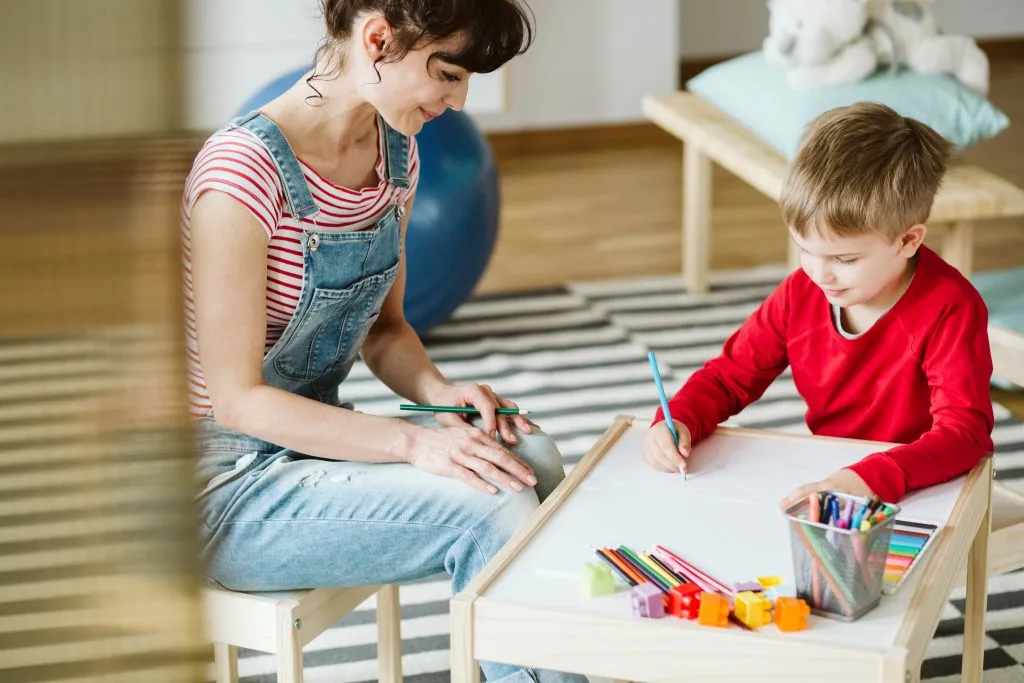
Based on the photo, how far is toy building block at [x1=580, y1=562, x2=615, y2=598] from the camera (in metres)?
0.90

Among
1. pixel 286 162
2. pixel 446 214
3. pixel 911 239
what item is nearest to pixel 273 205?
pixel 286 162

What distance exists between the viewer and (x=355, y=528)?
1114 millimetres

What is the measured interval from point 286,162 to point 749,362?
0.53 m

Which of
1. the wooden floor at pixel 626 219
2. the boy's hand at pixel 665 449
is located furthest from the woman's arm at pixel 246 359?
the wooden floor at pixel 626 219

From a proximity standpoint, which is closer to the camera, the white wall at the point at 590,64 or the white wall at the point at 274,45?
the white wall at the point at 274,45

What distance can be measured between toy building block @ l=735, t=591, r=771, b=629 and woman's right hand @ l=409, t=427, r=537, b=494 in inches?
12.4

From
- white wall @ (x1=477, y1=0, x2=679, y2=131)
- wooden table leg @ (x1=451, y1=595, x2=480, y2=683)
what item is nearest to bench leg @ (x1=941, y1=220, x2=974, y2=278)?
wooden table leg @ (x1=451, y1=595, x2=480, y2=683)

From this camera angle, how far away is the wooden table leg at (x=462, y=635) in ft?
2.89

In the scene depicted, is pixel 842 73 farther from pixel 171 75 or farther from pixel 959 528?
pixel 171 75

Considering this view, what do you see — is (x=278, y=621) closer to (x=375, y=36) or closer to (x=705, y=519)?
(x=705, y=519)

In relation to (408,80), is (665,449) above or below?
below

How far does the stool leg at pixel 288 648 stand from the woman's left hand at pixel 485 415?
261mm

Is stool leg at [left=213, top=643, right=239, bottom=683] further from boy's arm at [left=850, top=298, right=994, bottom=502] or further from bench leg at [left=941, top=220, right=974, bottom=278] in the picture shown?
bench leg at [left=941, top=220, right=974, bottom=278]

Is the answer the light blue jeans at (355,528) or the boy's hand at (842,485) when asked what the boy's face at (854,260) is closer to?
the boy's hand at (842,485)
